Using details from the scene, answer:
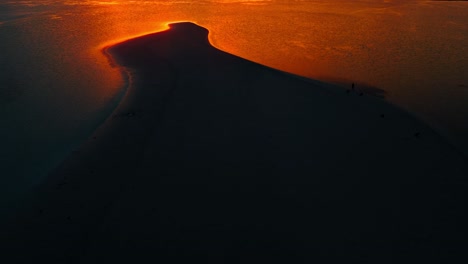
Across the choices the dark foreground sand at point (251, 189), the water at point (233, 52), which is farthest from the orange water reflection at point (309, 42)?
the dark foreground sand at point (251, 189)

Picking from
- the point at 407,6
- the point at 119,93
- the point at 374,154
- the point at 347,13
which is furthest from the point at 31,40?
the point at 407,6

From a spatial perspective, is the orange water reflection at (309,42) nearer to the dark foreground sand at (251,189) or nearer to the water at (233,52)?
the water at (233,52)

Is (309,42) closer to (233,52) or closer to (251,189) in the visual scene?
(233,52)

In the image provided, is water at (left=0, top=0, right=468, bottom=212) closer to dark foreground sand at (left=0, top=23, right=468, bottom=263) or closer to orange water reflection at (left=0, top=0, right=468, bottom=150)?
orange water reflection at (left=0, top=0, right=468, bottom=150)

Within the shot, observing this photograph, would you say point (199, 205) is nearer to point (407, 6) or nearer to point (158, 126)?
point (158, 126)

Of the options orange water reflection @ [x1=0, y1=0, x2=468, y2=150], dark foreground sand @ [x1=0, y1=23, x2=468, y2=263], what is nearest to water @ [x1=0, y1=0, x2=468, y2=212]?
orange water reflection @ [x1=0, y1=0, x2=468, y2=150]

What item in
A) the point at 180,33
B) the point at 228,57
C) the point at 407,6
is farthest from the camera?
the point at 407,6
